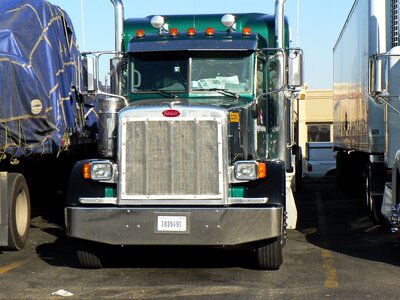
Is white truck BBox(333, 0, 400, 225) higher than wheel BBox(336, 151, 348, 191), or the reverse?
white truck BBox(333, 0, 400, 225)

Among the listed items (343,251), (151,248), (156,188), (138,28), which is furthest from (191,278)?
(138,28)

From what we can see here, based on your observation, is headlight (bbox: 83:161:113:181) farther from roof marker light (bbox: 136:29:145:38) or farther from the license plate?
roof marker light (bbox: 136:29:145:38)

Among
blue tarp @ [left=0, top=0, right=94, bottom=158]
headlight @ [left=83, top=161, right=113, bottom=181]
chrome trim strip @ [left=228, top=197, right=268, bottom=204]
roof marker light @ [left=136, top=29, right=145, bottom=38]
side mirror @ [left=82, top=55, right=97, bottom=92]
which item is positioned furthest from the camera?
roof marker light @ [left=136, top=29, right=145, bottom=38]

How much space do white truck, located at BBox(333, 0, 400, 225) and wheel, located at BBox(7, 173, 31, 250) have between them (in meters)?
4.98

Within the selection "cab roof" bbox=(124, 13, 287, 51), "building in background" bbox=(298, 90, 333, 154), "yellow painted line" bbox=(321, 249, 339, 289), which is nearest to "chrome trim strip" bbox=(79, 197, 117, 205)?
"yellow painted line" bbox=(321, 249, 339, 289)

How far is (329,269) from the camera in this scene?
9.18 meters

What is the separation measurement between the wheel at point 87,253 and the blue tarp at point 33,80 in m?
1.50

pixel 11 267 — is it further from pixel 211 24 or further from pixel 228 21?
pixel 211 24

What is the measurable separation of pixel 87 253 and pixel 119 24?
389 centimetres

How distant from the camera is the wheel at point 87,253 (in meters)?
9.14

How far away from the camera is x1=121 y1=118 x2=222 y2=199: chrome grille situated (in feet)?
28.2

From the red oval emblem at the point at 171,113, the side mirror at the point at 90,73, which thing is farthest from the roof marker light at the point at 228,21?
the red oval emblem at the point at 171,113

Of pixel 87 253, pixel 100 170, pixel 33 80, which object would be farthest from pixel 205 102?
pixel 87 253

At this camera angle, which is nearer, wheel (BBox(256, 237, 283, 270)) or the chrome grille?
the chrome grille
